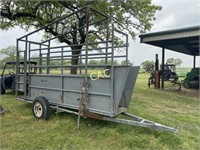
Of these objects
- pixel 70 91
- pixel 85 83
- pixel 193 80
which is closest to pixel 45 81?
pixel 70 91

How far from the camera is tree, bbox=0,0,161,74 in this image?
9.32 m

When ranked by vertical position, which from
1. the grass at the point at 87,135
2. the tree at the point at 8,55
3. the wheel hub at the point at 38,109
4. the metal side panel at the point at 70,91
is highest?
the tree at the point at 8,55

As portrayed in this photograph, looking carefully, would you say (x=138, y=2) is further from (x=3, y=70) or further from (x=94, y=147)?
(x=94, y=147)

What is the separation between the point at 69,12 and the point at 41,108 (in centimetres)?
791

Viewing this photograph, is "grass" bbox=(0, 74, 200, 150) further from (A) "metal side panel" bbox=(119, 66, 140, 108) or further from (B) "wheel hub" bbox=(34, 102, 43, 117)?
(A) "metal side panel" bbox=(119, 66, 140, 108)

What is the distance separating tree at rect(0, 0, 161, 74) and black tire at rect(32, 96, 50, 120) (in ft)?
16.1

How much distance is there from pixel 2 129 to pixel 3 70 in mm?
5103

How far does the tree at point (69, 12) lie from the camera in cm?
932

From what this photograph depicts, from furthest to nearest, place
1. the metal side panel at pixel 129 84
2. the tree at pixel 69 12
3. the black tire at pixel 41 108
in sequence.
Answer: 1. the tree at pixel 69 12
2. the black tire at pixel 41 108
3. the metal side panel at pixel 129 84

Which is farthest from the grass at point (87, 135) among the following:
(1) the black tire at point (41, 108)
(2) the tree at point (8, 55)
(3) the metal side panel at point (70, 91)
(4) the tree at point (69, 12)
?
(2) the tree at point (8, 55)

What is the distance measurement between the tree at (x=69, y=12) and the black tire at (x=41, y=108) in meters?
4.91

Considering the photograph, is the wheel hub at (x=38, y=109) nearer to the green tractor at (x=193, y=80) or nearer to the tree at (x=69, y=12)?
the tree at (x=69, y=12)

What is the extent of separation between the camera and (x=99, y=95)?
3578 mm

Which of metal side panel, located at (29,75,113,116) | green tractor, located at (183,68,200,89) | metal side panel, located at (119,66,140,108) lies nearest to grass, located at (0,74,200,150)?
metal side panel, located at (29,75,113,116)
